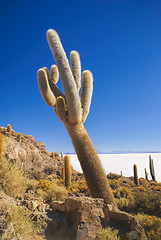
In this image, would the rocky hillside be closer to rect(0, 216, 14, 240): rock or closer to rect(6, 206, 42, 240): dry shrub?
rect(6, 206, 42, 240): dry shrub

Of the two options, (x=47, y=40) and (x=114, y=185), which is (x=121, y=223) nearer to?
(x=47, y=40)

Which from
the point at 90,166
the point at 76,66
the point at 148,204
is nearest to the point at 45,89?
the point at 76,66

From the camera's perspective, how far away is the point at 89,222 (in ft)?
16.2

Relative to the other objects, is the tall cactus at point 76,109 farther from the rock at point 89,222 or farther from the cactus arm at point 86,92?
the rock at point 89,222

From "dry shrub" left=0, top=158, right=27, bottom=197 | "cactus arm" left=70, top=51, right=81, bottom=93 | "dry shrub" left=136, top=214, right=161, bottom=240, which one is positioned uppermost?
"cactus arm" left=70, top=51, right=81, bottom=93

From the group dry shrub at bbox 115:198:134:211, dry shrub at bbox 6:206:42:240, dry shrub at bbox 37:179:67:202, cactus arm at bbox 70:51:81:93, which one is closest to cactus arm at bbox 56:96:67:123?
cactus arm at bbox 70:51:81:93

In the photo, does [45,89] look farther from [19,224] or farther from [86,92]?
[19,224]

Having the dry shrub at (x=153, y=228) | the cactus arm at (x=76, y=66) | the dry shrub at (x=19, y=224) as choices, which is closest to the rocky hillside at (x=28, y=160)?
the cactus arm at (x=76, y=66)

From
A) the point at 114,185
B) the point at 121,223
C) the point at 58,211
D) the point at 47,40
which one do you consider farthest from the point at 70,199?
the point at 114,185

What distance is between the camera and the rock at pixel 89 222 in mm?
4867

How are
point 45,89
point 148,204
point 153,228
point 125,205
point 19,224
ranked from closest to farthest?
point 19,224 → point 153,228 → point 45,89 → point 148,204 → point 125,205

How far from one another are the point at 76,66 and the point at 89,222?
27.9 ft

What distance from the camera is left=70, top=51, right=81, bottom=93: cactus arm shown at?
1051cm

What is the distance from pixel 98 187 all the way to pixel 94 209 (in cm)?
236
